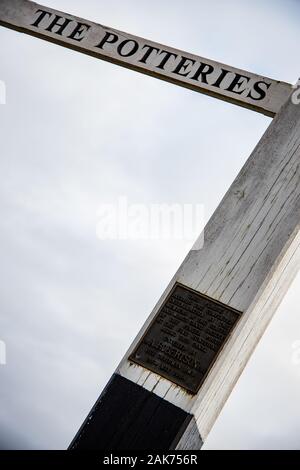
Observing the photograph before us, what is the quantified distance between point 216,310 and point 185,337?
21 cm

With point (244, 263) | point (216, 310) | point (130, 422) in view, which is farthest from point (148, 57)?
point (130, 422)

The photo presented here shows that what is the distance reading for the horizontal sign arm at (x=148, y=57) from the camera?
3711mm

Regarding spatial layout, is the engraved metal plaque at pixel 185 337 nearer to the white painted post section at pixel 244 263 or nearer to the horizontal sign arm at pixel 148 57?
the white painted post section at pixel 244 263

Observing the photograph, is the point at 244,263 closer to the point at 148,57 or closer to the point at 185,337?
the point at 185,337

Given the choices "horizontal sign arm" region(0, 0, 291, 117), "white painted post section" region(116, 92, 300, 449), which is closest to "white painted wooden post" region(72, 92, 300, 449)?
"white painted post section" region(116, 92, 300, 449)

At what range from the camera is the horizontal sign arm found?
12.2ft

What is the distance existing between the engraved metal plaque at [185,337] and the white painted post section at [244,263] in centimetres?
4

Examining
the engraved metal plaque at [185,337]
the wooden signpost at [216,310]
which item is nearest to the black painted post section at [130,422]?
the wooden signpost at [216,310]

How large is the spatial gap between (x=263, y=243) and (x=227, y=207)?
1.10 ft

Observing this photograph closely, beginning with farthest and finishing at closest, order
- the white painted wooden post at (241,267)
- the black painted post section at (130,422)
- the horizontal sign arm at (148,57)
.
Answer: the horizontal sign arm at (148,57), the white painted wooden post at (241,267), the black painted post section at (130,422)

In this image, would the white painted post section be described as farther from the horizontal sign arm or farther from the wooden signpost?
the horizontal sign arm

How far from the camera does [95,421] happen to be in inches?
101
